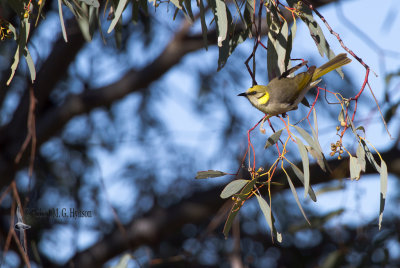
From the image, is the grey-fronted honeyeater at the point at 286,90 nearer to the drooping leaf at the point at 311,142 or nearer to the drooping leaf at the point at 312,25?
the drooping leaf at the point at 312,25

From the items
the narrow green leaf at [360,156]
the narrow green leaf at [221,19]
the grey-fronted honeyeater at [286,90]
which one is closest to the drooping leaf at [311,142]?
the narrow green leaf at [360,156]

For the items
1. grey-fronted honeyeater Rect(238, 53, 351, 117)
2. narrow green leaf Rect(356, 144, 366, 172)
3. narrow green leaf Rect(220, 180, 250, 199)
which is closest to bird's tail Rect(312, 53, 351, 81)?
grey-fronted honeyeater Rect(238, 53, 351, 117)

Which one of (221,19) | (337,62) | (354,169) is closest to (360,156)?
(354,169)

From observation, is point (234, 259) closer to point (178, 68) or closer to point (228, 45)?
point (228, 45)

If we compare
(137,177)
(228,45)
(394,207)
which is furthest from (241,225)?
(228,45)

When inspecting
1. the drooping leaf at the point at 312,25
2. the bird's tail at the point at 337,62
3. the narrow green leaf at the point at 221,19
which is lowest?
the bird's tail at the point at 337,62

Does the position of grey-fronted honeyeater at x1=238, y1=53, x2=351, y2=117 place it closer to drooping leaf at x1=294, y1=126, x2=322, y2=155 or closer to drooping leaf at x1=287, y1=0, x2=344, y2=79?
drooping leaf at x1=287, y1=0, x2=344, y2=79

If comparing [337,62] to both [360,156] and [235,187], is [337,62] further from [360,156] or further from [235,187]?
[235,187]

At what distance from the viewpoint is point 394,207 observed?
13.0 feet

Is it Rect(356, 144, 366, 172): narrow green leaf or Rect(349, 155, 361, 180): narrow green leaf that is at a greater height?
Rect(356, 144, 366, 172): narrow green leaf

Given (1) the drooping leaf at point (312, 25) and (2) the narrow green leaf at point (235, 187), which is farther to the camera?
(1) the drooping leaf at point (312, 25)

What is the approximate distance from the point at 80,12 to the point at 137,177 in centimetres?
261

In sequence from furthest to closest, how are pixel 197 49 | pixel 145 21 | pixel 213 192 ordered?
pixel 197 49 → pixel 145 21 → pixel 213 192

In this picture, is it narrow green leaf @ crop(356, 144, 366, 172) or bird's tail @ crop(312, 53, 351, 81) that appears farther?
bird's tail @ crop(312, 53, 351, 81)
